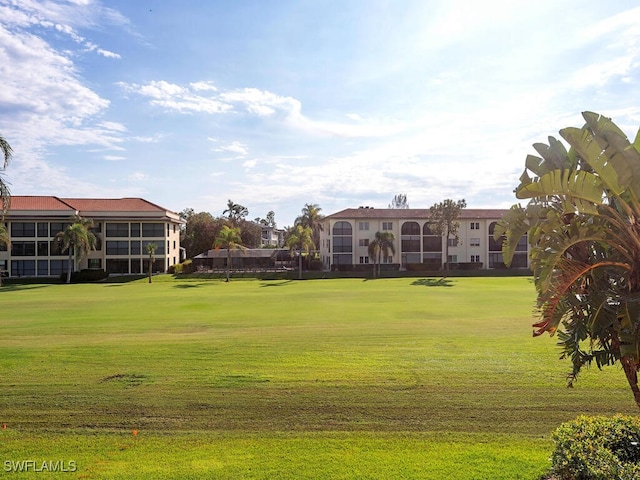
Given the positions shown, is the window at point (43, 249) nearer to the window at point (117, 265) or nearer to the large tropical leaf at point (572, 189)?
the window at point (117, 265)

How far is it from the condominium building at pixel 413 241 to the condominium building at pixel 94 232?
1098 inches

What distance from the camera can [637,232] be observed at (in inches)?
252

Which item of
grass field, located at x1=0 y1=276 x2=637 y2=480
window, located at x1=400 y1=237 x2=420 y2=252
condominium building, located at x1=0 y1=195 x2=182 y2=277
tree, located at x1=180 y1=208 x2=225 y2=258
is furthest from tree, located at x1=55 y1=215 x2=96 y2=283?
grass field, located at x1=0 y1=276 x2=637 y2=480

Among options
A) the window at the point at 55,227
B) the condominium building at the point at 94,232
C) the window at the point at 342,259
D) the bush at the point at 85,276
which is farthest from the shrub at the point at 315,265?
the window at the point at 55,227

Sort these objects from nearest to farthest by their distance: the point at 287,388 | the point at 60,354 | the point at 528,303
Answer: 1. the point at 287,388
2. the point at 60,354
3. the point at 528,303

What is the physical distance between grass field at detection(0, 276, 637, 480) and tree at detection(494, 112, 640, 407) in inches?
96.1

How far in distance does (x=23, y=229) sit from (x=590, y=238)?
82.5 metres

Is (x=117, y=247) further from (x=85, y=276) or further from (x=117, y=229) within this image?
(x=85, y=276)

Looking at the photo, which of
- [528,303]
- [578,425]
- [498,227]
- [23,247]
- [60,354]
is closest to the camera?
[578,425]

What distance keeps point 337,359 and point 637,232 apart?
9949 mm

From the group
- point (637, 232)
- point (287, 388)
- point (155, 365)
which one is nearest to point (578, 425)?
point (637, 232)

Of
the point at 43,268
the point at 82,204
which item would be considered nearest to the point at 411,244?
the point at 82,204

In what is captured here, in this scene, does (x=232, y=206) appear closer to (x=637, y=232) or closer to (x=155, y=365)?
(x=155, y=365)

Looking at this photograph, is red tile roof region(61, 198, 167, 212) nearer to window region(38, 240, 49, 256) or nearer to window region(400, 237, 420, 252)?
window region(38, 240, 49, 256)
